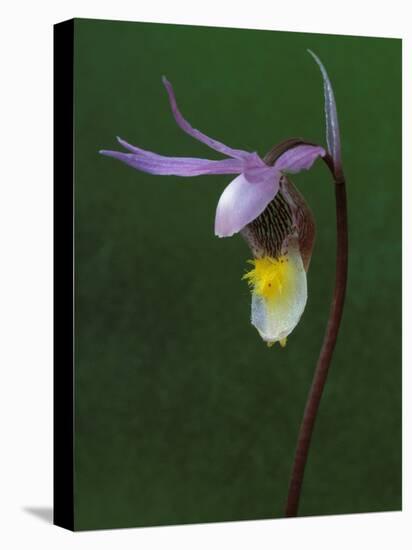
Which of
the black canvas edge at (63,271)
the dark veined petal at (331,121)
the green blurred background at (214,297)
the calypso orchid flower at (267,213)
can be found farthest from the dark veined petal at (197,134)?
the dark veined petal at (331,121)

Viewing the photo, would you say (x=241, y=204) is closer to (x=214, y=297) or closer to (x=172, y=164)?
(x=172, y=164)

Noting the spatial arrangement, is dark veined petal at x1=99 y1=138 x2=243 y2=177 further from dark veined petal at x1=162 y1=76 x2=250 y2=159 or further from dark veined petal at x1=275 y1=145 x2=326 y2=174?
dark veined petal at x1=275 y1=145 x2=326 y2=174

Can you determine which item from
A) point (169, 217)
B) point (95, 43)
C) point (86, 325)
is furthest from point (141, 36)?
point (86, 325)

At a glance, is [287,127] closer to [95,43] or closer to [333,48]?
[333,48]

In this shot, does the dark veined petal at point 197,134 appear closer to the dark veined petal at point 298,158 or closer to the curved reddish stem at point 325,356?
the dark veined petal at point 298,158

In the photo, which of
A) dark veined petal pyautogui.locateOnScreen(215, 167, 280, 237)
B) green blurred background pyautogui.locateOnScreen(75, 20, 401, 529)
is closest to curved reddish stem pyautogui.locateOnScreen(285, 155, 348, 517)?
green blurred background pyautogui.locateOnScreen(75, 20, 401, 529)

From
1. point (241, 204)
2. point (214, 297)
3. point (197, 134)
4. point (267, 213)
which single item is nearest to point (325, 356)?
point (214, 297)
